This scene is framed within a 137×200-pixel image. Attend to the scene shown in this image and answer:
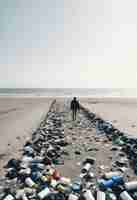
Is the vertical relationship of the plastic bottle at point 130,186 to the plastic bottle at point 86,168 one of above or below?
above

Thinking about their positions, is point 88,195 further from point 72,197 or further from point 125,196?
point 125,196

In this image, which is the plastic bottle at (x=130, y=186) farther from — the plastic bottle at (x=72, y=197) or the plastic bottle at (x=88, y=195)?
the plastic bottle at (x=72, y=197)

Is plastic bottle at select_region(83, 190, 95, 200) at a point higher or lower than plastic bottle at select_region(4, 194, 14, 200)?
higher

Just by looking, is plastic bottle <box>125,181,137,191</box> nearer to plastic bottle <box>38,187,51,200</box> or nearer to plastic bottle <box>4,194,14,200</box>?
plastic bottle <box>38,187,51,200</box>

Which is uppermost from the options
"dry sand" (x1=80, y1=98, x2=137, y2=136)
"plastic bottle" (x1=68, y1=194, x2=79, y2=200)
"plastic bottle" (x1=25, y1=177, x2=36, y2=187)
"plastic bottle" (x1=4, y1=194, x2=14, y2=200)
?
"dry sand" (x1=80, y1=98, x2=137, y2=136)

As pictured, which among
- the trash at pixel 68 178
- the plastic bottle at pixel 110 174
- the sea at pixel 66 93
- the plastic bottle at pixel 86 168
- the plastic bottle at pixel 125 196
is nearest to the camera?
the plastic bottle at pixel 125 196

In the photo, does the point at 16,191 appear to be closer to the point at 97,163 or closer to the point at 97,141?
the point at 97,163

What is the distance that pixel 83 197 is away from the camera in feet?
13.9

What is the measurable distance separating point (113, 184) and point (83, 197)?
0.80 metres

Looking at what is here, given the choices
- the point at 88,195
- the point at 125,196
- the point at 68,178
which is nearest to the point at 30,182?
the point at 68,178

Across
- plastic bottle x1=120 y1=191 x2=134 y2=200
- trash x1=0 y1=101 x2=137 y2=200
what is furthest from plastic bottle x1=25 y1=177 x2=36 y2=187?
plastic bottle x1=120 y1=191 x2=134 y2=200

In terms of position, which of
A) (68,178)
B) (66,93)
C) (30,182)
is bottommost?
(68,178)

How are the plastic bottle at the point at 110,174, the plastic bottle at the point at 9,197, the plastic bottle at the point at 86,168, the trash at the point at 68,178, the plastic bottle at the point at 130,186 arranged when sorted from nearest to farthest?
the plastic bottle at the point at 9,197 < the trash at the point at 68,178 < the plastic bottle at the point at 130,186 < the plastic bottle at the point at 110,174 < the plastic bottle at the point at 86,168

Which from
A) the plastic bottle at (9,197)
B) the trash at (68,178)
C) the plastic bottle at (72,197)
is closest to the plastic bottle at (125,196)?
the trash at (68,178)
